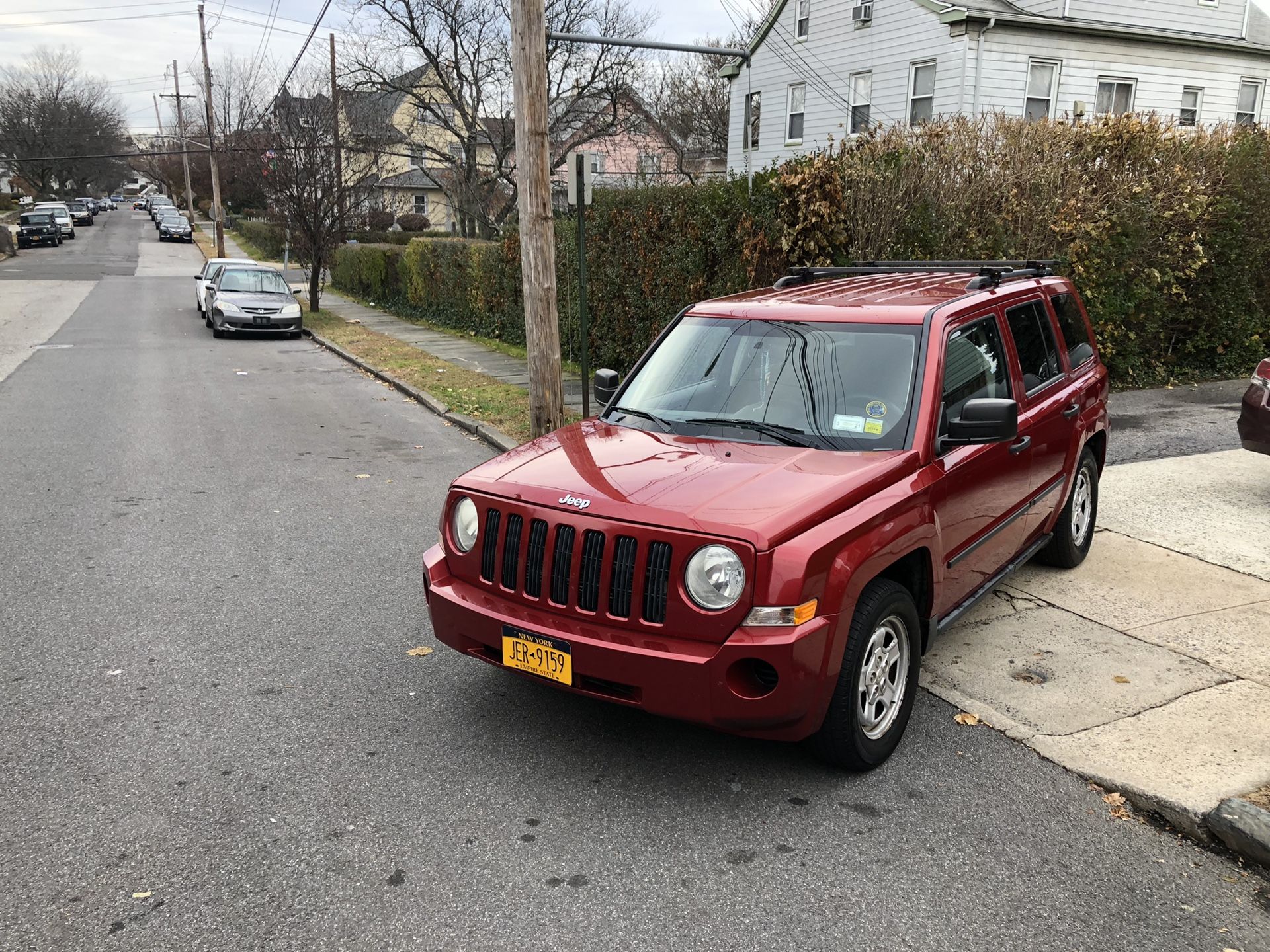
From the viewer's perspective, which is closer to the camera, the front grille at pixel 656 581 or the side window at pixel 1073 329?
the front grille at pixel 656 581

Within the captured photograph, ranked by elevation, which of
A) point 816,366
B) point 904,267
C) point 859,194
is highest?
point 859,194

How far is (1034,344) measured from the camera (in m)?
5.33

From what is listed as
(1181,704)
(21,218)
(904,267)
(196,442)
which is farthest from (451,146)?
(1181,704)

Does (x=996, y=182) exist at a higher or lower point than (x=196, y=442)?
higher

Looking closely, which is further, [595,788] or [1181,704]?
[1181,704]

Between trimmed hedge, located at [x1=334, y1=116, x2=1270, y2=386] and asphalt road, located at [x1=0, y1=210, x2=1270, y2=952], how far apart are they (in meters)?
6.19

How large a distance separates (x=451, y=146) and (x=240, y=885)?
138 feet

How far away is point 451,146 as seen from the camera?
4159 cm

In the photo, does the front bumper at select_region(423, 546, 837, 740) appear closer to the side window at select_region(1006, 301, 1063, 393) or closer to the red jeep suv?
the red jeep suv

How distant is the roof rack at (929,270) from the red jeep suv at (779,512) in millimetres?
251

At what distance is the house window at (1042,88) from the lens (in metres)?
20.5

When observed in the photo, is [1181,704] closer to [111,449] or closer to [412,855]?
[412,855]

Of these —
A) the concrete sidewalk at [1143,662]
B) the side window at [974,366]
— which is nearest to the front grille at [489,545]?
the side window at [974,366]

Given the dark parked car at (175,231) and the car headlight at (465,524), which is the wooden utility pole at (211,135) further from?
the car headlight at (465,524)
